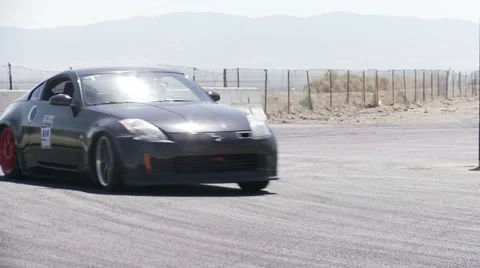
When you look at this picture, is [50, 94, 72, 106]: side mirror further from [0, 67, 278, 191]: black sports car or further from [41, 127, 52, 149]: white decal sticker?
[41, 127, 52, 149]: white decal sticker

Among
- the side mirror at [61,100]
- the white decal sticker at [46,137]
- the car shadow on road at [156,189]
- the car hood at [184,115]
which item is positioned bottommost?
the car shadow on road at [156,189]

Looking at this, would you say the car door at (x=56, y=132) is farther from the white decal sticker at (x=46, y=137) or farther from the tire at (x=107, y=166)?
the tire at (x=107, y=166)

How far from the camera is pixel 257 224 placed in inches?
356

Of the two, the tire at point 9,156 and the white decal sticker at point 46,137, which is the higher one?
the white decal sticker at point 46,137

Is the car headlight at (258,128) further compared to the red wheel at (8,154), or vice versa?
the red wheel at (8,154)

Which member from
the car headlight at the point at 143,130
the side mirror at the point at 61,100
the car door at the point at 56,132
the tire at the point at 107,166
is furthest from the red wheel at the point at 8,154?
the car headlight at the point at 143,130

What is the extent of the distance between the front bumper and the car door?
976mm

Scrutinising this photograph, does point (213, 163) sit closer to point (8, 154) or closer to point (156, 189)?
point (156, 189)

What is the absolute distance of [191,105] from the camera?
12.2m

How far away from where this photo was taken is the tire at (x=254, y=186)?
1181cm

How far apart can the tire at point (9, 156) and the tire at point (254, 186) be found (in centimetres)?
288

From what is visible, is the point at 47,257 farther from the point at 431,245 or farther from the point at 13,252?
the point at 431,245

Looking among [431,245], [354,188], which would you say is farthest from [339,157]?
[431,245]

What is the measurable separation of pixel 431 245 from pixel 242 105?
75.8 feet
